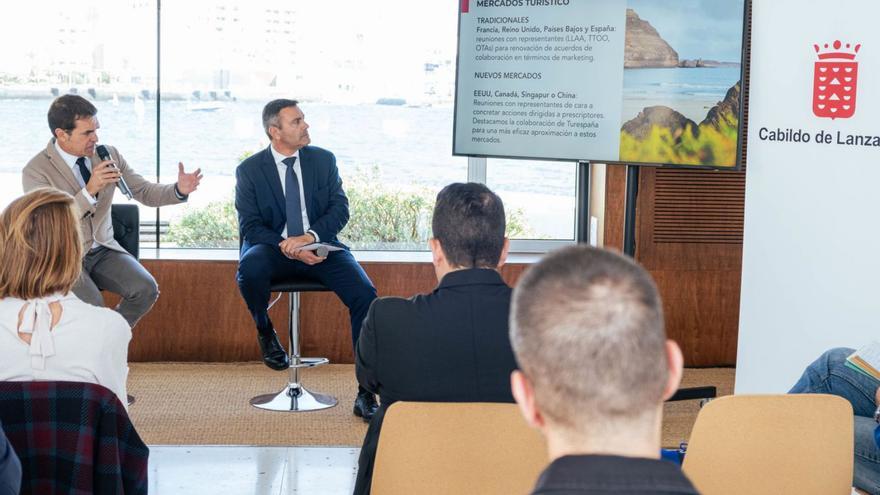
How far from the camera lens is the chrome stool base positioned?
488cm

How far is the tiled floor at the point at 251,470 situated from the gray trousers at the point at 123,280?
0.75 m

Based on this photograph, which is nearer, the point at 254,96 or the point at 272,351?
the point at 272,351

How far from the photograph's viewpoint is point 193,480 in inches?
157

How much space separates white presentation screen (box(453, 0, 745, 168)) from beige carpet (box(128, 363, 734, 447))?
128 cm

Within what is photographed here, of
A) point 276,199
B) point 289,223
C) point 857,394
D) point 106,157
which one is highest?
point 106,157

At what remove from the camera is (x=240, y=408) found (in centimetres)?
489

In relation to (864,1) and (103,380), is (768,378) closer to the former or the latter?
(864,1)

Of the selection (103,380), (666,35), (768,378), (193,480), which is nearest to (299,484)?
(193,480)

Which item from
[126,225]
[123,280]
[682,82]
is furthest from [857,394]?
[126,225]

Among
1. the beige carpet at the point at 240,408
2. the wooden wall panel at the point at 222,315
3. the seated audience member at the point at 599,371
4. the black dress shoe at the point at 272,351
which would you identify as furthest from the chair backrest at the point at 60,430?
the wooden wall panel at the point at 222,315

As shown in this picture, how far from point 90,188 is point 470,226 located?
8.26 feet

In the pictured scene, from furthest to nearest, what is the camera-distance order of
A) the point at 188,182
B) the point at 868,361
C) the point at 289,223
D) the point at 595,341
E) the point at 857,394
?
the point at 188,182
the point at 289,223
the point at 857,394
the point at 868,361
the point at 595,341

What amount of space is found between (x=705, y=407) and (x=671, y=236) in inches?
143

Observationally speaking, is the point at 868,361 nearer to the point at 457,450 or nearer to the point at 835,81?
the point at 835,81
